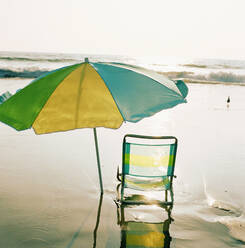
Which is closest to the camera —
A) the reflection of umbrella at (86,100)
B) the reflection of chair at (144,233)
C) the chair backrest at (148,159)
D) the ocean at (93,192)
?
the reflection of umbrella at (86,100)

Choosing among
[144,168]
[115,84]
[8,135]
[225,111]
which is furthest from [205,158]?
[225,111]

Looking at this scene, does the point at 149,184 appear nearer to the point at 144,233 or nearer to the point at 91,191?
the point at 144,233

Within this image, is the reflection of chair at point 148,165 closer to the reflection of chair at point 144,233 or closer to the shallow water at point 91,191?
the reflection of chair at point 144,233

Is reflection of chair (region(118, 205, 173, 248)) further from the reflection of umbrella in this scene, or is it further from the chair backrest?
the reflection of umbrella

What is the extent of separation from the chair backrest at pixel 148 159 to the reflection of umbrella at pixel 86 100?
75 centimetres

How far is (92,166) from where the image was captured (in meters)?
5.01

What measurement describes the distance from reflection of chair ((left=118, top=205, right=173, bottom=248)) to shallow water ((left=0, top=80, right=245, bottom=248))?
2.6 inches

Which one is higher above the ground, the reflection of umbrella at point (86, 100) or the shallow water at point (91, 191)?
the reflection of umbrella at point (86, 100)

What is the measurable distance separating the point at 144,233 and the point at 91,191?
1.26m

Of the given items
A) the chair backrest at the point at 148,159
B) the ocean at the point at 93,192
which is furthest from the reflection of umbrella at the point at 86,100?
the ocean at the point at 93,192

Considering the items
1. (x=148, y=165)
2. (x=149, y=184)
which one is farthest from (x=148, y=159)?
(x=149, y=184)

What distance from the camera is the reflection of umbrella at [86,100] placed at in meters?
2.37

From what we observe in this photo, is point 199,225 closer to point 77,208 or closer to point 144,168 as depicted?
point 144,168

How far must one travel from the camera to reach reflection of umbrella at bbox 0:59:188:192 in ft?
7.78
